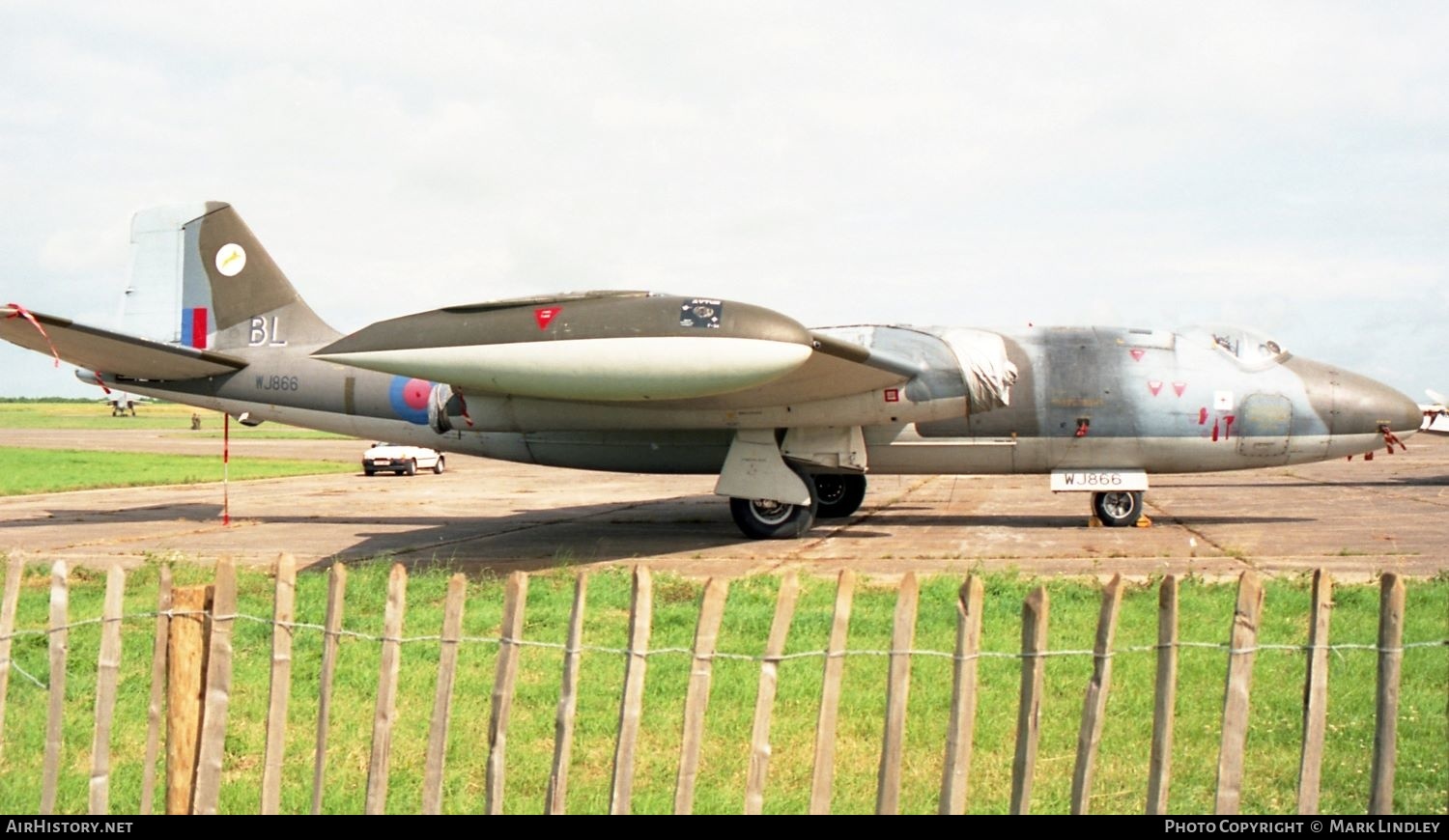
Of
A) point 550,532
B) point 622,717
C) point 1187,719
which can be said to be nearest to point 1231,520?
point 550,532

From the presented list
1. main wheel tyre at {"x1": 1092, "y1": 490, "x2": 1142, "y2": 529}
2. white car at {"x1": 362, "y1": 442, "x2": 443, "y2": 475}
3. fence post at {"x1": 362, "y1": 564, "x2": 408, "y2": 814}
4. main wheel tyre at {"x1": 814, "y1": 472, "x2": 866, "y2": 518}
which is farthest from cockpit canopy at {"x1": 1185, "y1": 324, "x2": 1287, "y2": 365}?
white car at {"x1": 362, "y1": 442, "x2": 443, "y2": 475}

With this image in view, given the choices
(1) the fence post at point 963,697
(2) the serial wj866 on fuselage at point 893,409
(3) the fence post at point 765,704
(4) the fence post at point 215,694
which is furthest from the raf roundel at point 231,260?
(1) the fence post at point 963,697

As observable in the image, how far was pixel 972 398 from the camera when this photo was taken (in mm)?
14906

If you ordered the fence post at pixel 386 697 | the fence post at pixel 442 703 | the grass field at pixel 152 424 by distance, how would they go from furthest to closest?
the grass field at pixel 152 424 < the fence post at pixel 386 697 < the fence post at pixel 442 703

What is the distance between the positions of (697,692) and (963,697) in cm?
94

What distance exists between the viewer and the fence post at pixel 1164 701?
4023 millimetres

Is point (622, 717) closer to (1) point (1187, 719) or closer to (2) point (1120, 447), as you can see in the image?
(1) point (1187, 719)

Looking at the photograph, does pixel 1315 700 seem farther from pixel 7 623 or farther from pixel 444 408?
pixel 444 408

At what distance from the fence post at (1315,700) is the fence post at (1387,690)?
18cm

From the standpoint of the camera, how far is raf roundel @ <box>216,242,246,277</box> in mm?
18062

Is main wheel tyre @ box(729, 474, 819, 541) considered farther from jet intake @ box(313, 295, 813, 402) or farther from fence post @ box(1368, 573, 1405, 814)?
fence post @ box(1368, 573, 1405, 814)

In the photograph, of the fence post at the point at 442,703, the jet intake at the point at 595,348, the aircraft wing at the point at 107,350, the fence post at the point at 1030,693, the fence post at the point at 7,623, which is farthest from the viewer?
the aircraft wing at the point at 107,350

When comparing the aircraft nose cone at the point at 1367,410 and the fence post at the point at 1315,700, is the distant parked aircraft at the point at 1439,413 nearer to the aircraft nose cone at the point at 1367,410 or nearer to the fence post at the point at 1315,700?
the aircraft nose cone at the point at 1367,410

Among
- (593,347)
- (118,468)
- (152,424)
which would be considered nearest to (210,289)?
(593,347)
